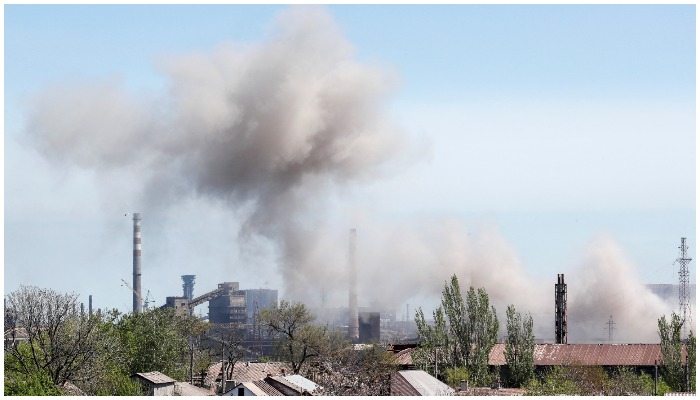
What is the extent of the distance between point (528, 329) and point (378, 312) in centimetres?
6146

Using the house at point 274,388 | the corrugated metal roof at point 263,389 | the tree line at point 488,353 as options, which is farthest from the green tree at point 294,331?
the corrugated metal roof at point 263,389

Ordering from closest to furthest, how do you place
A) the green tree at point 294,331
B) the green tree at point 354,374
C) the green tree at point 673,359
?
the green tree at point 354,374, the green tree at point 673,359, the green tree at point 294,331

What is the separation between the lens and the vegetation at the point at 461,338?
45.9 meters

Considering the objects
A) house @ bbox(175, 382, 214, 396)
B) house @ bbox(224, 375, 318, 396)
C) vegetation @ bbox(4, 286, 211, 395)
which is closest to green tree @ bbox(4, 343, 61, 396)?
vegetation @ bbox(4, 286, 211, 395)

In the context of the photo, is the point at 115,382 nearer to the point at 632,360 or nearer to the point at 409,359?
the point at 409,359

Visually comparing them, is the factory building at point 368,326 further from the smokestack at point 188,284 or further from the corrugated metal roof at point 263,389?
the corrugated metal roof at point 263,389

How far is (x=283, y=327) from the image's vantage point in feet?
189

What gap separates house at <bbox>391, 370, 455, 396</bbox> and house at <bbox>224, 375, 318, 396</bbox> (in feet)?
7.95

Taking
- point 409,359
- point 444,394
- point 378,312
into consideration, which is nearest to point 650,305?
point 378,312

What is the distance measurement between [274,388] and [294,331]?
21826 millimetres

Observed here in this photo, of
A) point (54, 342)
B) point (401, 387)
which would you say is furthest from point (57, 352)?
point (401, 387)

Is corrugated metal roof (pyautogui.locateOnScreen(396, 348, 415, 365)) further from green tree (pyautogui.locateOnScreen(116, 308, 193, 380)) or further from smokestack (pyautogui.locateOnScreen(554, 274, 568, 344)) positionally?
green tree (pyautogui.locateOnScreen(116, 308, 193, 380))

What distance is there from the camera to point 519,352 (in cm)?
4681

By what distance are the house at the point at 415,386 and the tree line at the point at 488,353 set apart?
18.0 feet
